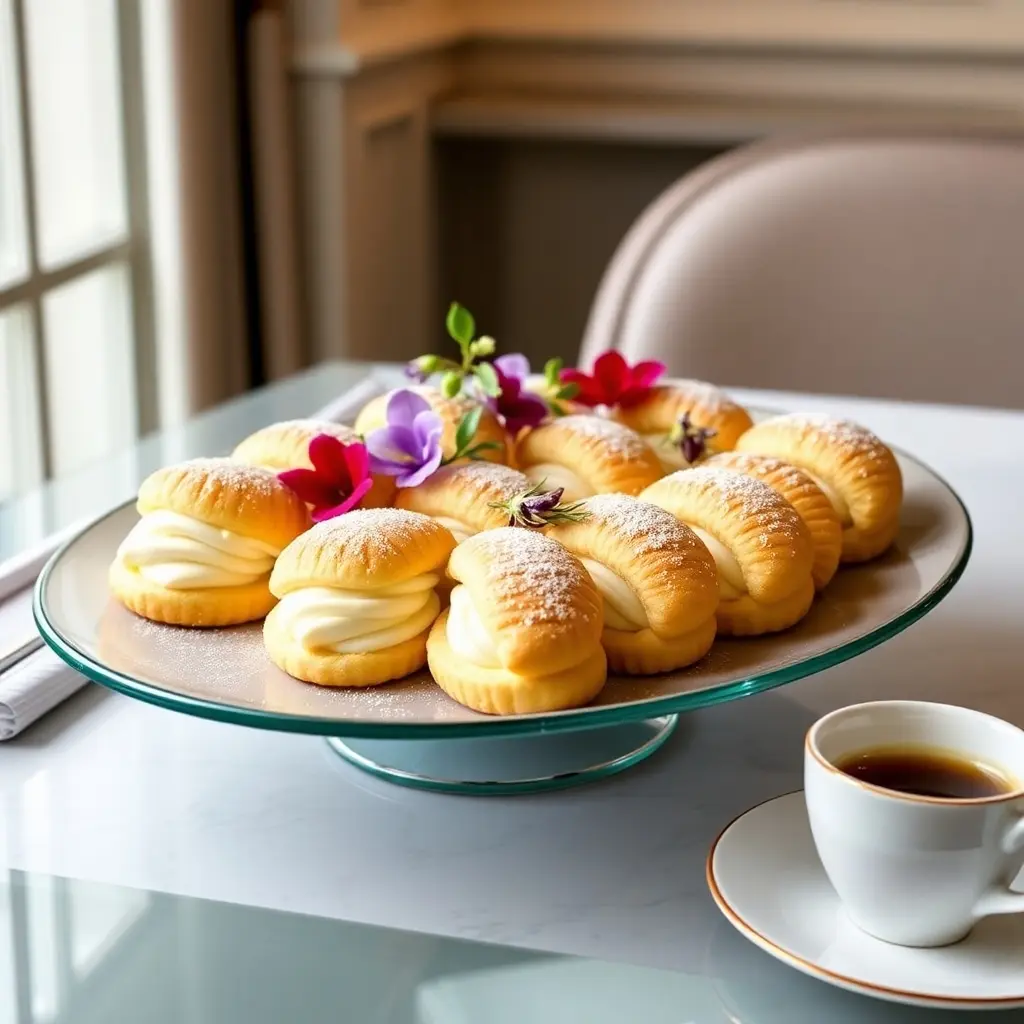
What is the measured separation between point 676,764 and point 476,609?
137 millimetres

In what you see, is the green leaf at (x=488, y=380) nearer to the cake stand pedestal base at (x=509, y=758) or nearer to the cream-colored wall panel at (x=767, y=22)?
the cake stand pedestal base at (x=509, y=758)

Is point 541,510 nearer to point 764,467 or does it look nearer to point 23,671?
point 764,467

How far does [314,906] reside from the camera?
21.2 inches

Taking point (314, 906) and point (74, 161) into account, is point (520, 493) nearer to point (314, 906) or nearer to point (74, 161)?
point (314, 906)

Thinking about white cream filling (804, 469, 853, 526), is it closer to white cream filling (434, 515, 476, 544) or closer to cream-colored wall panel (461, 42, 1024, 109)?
white cream filling (434, 515, 476, 544)

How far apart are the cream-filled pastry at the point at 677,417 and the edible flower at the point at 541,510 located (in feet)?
0.54

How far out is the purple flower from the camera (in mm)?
665

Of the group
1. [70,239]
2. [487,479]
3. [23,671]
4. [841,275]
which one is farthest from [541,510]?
[70,239]

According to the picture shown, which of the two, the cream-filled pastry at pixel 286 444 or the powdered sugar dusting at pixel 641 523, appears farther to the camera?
the cream-filled pastry at pixel 286 444

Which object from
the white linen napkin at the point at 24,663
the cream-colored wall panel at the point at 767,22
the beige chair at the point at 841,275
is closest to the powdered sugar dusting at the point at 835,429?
the white linen napkin at the point at 24,663

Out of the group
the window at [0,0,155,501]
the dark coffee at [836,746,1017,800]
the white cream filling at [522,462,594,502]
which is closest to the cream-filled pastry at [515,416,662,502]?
the white cream filling at [522,462,594,502]

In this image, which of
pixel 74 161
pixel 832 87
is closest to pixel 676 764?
pixel 74 161

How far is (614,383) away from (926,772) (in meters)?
0.34

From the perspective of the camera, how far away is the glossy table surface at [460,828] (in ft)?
1.72
